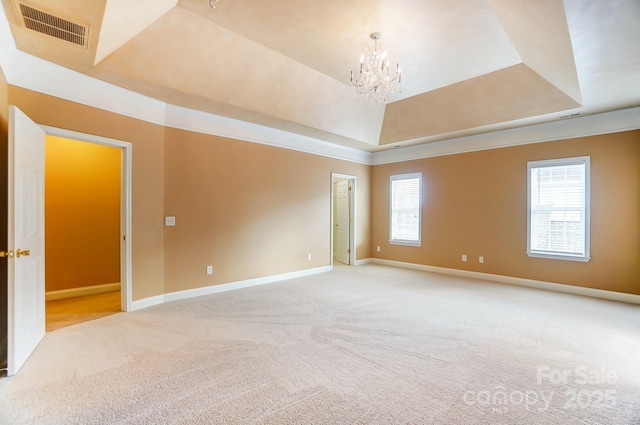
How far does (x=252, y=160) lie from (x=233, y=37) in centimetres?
208

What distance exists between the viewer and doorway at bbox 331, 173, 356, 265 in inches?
285

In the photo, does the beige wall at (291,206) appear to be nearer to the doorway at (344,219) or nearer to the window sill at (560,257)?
the window sill at (560,257)

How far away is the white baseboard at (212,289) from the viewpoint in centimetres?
402

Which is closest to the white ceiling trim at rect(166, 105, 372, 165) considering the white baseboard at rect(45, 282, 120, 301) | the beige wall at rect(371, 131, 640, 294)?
the beige wall at rect(371, 131, 640, 294)

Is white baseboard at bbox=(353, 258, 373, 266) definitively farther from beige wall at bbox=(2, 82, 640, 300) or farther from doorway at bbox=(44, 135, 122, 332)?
doorway at bbox=(44, 135, 122, 332)

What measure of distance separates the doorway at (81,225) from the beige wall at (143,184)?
23.1 inches

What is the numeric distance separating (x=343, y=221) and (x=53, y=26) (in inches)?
238

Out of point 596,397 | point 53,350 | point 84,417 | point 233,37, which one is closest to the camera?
point 84,417

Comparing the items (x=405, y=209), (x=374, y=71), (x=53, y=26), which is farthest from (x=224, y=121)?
(x=405, y=209)

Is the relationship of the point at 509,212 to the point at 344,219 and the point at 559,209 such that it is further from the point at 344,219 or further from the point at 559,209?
the point at 344,219

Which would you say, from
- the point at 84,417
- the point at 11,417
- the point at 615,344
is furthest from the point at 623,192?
the point at 11,417

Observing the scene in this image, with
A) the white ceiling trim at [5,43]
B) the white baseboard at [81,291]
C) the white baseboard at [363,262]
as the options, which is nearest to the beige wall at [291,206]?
the white ceiling trim at [5,43]

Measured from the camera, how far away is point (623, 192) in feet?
14.6

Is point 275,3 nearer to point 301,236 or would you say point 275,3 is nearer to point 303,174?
point 303,174
